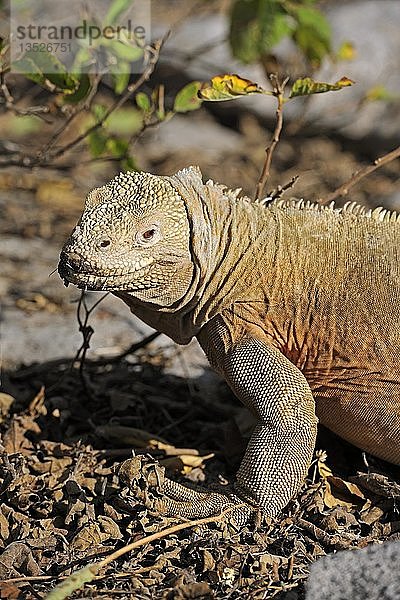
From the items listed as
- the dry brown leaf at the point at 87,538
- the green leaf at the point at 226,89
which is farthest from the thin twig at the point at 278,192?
the dry brown leaf at the point at 87,538

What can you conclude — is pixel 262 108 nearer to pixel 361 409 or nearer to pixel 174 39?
pixel 174 39

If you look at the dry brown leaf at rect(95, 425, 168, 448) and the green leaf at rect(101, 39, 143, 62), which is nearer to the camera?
the dry brown leaf at rect(95, 425, 168, 448)

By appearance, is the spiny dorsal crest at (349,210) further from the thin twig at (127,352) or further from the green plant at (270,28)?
the green plant at (270,28)

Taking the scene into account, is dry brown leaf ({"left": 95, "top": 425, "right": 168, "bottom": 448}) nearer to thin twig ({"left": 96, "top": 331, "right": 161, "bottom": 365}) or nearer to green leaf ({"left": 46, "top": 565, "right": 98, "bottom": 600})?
thin twig ({"left": 96, "top": 331, "right": 161, "bottom": 365})

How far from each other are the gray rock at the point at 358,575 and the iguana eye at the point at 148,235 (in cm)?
195

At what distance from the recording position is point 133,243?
16.4 ft

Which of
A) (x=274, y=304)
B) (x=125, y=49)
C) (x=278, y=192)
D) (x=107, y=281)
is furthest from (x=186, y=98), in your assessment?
(x=107, y=281)

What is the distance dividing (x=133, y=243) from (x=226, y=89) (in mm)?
1248

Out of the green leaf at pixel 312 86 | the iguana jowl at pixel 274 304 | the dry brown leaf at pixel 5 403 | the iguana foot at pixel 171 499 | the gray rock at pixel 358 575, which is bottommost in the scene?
the dry brown leaf at pixel 5 403

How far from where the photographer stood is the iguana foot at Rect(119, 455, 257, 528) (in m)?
5.11

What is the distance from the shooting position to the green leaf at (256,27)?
7918 millimetres

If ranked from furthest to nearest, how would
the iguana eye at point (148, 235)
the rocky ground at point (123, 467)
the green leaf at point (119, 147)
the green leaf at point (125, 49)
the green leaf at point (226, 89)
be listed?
the green leaf at point (119, 147)
the green leaf at point (125, 49)
the green leaf at point (226, 89)
the iguana eye at point (148, 235)
the rocky ground at point (123, 467)

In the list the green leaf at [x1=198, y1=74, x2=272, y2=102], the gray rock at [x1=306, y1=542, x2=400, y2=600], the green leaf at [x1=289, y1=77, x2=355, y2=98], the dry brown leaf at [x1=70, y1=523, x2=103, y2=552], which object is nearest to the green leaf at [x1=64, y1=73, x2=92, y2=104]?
the green leaf at [x1=198, y1=74, x2=272, y2=102]

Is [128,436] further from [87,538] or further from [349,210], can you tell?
[349,210]
